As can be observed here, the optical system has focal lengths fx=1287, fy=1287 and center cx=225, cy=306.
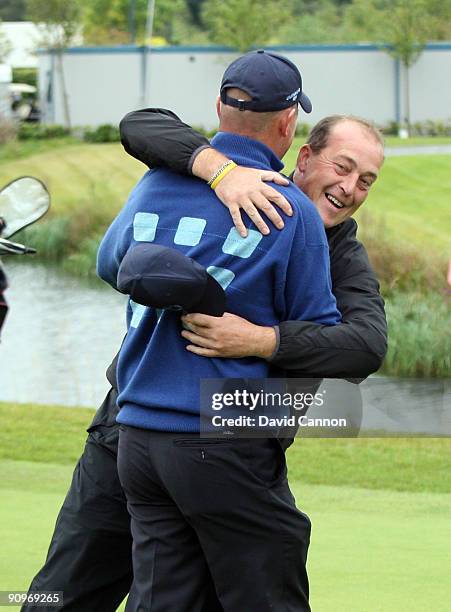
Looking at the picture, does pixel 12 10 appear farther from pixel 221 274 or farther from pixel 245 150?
pixel 221 274

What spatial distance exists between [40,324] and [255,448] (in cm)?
1511

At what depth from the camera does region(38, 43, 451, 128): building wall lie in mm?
44719

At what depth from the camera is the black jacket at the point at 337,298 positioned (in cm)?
263

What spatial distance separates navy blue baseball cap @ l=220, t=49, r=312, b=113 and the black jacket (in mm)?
145

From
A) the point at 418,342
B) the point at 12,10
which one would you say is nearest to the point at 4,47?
the point at 12,10

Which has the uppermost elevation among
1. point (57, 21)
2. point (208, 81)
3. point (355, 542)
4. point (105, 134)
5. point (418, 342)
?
point (355, 542)

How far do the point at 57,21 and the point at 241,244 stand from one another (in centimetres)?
4542

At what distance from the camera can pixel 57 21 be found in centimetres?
4641

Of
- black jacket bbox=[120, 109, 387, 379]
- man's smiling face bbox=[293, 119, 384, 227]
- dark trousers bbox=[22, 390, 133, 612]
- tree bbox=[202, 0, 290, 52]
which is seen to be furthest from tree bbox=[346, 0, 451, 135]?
black jacket bbox=[120, 109, 387, 379]

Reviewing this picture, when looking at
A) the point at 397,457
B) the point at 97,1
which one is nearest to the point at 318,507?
the point at 397,457

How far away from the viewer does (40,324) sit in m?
17.5

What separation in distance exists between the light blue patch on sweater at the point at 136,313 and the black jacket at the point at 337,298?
0.95 ft

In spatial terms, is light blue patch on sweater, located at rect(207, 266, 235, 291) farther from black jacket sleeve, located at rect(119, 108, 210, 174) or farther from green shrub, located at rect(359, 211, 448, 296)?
green shrub, located at rect(359, 211, 448, 296)

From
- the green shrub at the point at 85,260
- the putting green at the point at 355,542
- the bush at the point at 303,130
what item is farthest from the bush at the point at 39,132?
the putting green at the point at 355,542
